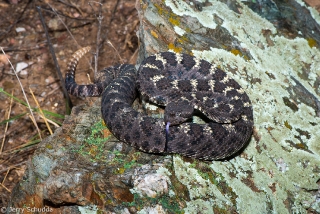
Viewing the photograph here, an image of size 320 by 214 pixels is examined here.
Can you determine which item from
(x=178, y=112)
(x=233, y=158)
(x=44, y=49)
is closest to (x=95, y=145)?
(x=178, y=112)

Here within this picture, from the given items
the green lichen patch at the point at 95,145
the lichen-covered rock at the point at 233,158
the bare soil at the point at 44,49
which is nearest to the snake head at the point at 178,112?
the lichen-covered rock at the point at 233,158

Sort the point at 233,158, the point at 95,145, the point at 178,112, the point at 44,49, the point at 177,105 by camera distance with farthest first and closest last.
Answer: the point at 44,49, the point at 177,105, the point at 233,158, the point at 178,112, the point at 95,145

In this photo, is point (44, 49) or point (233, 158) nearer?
point (233, 158)

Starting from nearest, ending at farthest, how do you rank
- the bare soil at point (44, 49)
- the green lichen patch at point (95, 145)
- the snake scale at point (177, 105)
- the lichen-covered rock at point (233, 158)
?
the lichen-covered rock at point (233, 158)
the green lichen patch at point (95, 145)
the snake scale at point (177, 105)
the bare soil at point (44, 49)

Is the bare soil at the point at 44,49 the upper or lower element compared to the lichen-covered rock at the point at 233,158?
lower

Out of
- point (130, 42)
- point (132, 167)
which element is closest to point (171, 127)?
point (132, 167)

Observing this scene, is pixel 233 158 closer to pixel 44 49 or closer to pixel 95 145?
pixel 95 145

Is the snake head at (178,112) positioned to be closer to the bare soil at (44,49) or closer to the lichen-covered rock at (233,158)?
the lichen-covered rock at (233,158)

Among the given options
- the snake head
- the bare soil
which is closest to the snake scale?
the snake head
